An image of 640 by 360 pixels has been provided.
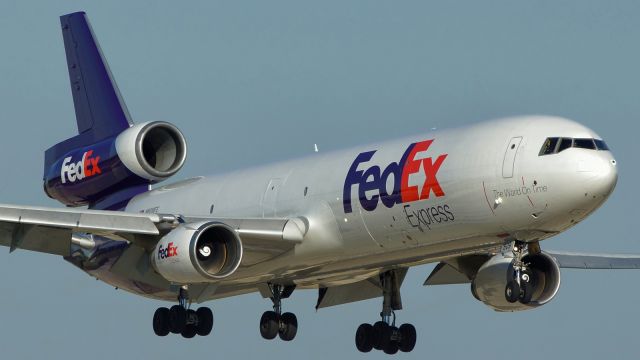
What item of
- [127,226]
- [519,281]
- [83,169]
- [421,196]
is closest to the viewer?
[421,196]

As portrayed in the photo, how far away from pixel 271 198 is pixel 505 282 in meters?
6.84

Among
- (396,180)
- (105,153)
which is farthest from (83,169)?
(396,180)

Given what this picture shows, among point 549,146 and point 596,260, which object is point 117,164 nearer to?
point 596,260

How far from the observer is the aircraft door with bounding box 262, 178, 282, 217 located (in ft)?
145

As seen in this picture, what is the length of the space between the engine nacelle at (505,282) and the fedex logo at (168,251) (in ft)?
29.4

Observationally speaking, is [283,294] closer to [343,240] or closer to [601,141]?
[343,240]

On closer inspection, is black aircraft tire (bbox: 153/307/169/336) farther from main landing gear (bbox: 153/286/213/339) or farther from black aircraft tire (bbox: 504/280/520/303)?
black aircraft tire (bbox: 504/280/520/303)

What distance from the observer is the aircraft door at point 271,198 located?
4422 cm

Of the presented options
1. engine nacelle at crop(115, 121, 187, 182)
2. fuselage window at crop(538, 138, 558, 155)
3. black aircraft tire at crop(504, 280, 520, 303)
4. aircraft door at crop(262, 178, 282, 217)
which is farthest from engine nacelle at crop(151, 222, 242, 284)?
fuselage window at crop(538, 138, 558, 155)

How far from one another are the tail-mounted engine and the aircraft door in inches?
172

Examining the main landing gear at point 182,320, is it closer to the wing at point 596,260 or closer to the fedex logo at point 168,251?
the fedex logo at point 168,251

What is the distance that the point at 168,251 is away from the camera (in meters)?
41.6

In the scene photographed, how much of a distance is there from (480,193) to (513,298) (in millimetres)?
2876

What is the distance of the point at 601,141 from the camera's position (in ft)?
126
